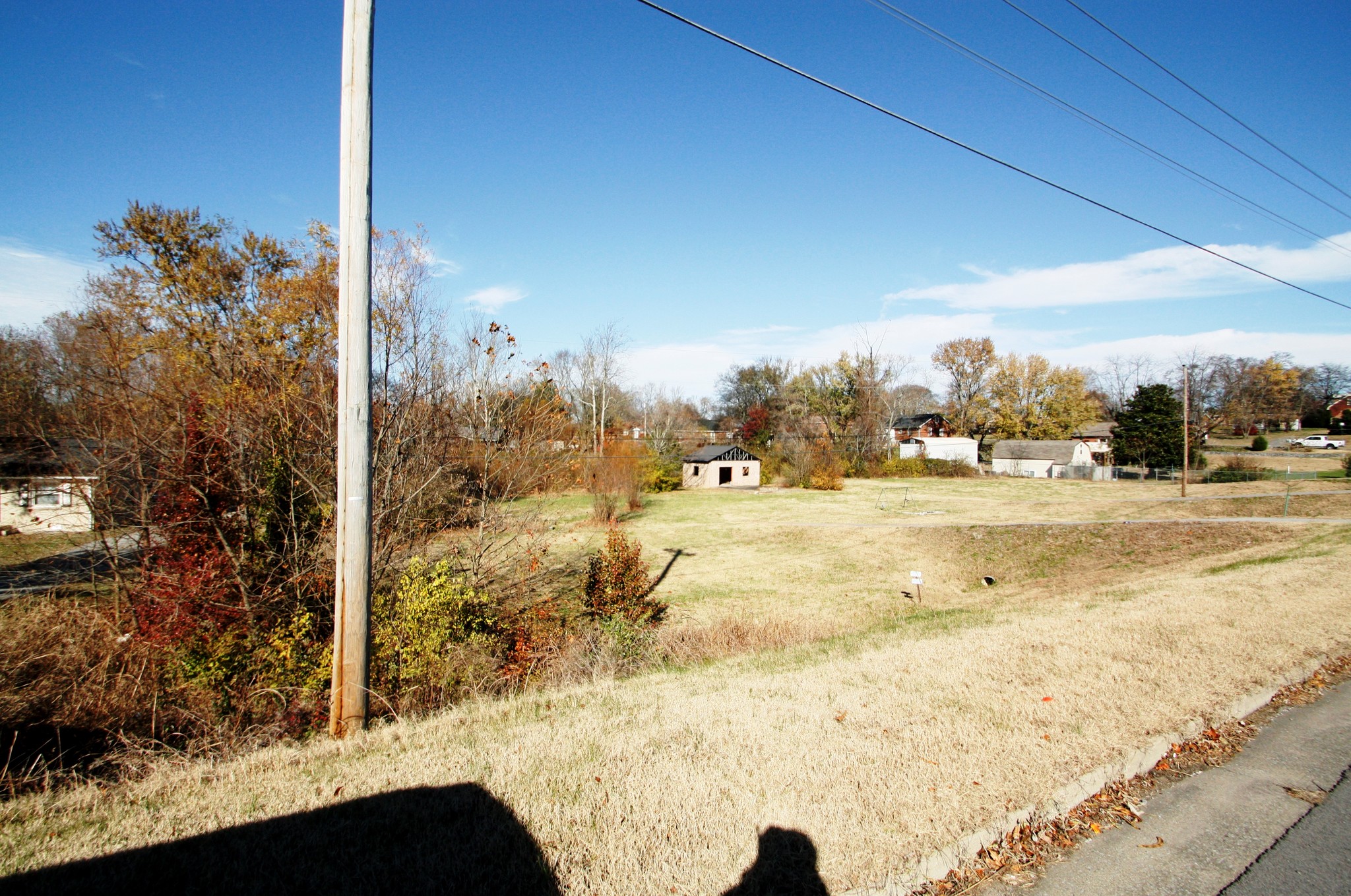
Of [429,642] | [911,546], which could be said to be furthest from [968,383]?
[429,642]

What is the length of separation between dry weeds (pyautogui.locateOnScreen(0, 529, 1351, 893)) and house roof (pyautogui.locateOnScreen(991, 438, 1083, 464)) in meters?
63.8

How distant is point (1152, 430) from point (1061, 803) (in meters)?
65.5

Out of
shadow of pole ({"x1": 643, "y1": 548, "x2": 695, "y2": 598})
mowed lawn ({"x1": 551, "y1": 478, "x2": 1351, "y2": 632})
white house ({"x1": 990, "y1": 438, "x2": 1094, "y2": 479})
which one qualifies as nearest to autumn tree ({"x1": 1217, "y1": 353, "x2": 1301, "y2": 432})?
white house ({"x1": 990, "y1": 438, "x2": 1094, "y2": 479})

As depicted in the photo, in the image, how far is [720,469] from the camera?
55.9m

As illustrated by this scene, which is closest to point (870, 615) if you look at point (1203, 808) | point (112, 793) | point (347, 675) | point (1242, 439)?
point (1203, 808)

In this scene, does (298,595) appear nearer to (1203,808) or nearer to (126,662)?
(126,662)

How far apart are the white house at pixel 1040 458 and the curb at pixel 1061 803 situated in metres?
63.8

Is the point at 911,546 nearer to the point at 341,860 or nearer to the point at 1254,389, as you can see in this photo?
the point at 341,860

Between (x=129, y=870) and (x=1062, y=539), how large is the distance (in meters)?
27.8

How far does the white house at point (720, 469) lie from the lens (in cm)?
5550

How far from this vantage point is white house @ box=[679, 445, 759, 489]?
2185 inches

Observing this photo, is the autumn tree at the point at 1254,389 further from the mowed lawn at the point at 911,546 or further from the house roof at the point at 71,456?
the house roof at the point at 71,456

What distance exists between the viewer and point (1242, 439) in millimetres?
83750

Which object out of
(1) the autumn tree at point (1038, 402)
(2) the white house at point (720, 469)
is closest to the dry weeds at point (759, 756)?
(2) the white house at point (720, 469)
